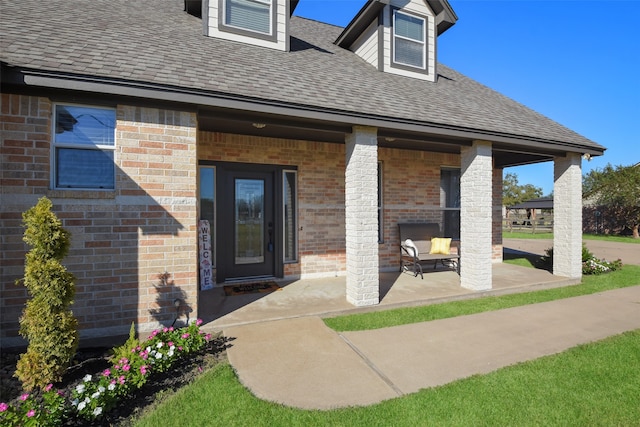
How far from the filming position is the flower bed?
7.48 feet

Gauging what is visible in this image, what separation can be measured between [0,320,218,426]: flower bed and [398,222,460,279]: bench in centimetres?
551

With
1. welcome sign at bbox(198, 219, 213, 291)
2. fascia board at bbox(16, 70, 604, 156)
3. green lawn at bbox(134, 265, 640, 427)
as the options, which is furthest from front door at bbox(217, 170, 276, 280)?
green lawn at bbox(134, 265, 640, 427)

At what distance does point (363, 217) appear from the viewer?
529 centimetres

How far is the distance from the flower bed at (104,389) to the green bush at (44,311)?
184 millimetres

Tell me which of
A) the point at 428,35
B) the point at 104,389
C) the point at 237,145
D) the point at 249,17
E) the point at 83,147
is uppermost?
the point at 428,35

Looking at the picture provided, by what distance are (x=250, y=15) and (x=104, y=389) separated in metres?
6.97

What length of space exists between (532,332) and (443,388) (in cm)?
235

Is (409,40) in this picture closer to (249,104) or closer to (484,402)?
(249,104)

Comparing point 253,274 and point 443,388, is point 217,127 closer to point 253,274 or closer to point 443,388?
point 253,274

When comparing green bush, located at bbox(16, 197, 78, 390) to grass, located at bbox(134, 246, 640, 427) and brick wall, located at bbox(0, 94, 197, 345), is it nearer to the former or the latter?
brick wall, located at bbox(0, 94, 197, 345)

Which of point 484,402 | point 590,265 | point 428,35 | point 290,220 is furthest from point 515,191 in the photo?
point 484,402

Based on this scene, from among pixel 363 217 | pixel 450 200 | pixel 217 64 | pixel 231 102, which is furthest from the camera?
pixel 450 200

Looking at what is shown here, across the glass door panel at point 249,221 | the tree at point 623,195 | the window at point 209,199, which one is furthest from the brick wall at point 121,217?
the tree at point 623,195

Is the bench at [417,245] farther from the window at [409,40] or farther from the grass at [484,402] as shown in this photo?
the window at [409,40]
